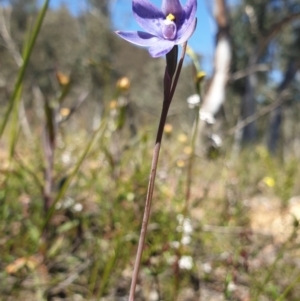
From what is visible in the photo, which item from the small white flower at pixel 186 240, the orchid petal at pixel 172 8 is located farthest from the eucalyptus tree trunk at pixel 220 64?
the orchid petal at pixel 172 8

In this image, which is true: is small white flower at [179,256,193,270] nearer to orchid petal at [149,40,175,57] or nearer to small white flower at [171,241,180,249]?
small white flower at [171,241,180,249]

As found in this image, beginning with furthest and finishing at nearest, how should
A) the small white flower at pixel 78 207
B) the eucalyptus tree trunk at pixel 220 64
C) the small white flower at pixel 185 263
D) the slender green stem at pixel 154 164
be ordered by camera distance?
the eucalyptus tree trunk at pixel 220 64 → the small white flower at pixel 78 207 → the small white flower at pixel 185 263 → the slender green stem at pixel 154 164

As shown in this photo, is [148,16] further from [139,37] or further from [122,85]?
[122,85]

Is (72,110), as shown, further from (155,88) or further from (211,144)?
(155,88)

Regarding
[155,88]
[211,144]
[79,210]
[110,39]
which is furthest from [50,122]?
[155,88]

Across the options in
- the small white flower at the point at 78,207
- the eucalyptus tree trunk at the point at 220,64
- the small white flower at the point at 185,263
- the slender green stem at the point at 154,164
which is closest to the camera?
the slender green stem at the point at 154,164

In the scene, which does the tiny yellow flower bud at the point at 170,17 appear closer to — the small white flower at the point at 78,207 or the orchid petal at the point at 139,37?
the orchid petal at the point at 139,37

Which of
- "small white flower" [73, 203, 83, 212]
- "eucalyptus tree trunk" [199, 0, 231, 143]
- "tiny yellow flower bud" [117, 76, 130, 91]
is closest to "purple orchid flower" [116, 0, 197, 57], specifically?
"tiny yellow flower bud" [117, 76, 130, 91]
